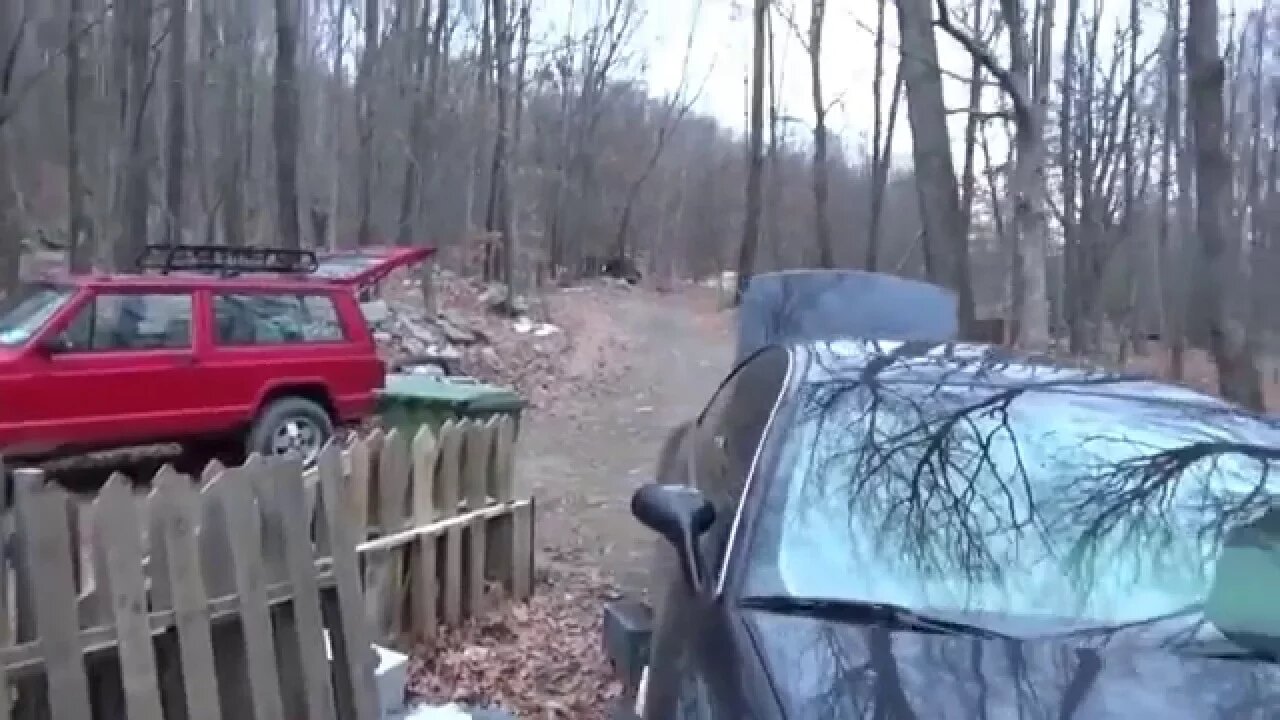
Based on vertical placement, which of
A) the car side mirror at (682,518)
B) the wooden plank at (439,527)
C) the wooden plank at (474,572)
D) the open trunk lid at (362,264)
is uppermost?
the open trunk lid at (362,264)

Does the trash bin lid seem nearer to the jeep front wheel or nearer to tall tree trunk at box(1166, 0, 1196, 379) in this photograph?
the jeep front wheel

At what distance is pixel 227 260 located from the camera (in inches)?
506

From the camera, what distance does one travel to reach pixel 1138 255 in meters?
41.0

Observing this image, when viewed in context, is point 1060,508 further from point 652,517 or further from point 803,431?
point 652,517

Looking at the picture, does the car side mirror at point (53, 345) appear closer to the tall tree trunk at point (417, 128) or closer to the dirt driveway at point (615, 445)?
the dirt driveway at point (615, 445)

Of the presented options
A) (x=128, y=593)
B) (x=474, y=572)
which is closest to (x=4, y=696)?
(x=128, y=593)

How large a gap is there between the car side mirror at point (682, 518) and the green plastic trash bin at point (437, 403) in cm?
711

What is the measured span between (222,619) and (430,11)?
3207 cm

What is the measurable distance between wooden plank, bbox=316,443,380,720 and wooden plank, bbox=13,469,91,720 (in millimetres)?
1267

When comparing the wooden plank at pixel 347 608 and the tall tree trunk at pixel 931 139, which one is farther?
the tall tree trunk at pixel 931 139

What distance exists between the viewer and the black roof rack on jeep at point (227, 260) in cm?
1218

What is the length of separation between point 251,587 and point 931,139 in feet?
32.3

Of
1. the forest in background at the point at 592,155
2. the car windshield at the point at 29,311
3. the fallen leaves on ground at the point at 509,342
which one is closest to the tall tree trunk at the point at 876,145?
the forest in background at the point at 592,155

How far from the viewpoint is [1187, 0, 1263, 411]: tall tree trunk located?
9.93m
